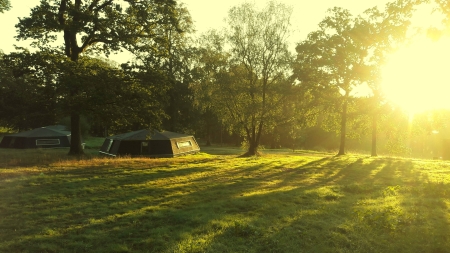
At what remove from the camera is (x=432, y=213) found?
32.3 feet

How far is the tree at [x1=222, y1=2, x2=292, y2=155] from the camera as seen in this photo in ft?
99.8

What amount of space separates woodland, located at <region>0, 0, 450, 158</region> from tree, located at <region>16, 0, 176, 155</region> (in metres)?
0.07

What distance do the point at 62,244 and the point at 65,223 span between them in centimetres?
157

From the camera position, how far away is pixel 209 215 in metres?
9.34

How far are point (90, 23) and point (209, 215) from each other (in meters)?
17.7

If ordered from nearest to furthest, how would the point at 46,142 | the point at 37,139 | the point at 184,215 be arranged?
the point at 184,215 → the point at 37,139 → the point at 46,142

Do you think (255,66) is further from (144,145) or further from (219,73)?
(144,145)

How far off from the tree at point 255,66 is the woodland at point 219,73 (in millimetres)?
99

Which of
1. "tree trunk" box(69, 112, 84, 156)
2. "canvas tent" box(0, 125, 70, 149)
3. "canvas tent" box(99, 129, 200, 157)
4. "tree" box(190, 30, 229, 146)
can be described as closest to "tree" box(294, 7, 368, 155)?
"tree" box(190, 30, 229, 146)

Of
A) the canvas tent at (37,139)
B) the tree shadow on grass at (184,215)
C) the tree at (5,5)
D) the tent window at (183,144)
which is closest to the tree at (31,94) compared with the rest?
the tree at (5,5)

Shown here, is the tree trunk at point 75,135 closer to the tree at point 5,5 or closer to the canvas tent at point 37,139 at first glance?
the tree at point 5,5

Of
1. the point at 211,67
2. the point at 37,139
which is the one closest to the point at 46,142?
the point at 37,139

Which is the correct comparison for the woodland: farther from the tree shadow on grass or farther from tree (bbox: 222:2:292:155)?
the tree shadow on grass

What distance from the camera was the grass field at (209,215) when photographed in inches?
286
